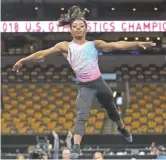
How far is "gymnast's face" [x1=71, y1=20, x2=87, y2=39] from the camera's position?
5.50 meters

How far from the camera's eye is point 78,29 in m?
5.50

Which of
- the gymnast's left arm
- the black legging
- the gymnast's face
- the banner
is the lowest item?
the black legging

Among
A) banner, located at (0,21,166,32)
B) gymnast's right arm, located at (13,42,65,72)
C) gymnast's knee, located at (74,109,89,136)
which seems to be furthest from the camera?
banner, located at (0,21,166,32)

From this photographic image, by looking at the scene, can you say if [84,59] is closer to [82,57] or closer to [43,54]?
[82,57]

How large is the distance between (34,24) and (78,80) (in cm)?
1099

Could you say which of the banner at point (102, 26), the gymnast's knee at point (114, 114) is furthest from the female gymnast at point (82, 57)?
the banner at point (102, 26)

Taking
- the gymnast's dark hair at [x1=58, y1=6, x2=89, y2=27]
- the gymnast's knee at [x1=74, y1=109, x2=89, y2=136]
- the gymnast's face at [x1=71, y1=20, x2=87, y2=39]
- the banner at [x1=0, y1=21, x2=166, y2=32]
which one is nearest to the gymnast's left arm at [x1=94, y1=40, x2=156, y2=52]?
the gymnast's face at [x1=71, y1=20, x2=87, y2=39]

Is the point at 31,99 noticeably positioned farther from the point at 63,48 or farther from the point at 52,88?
the point at 63,48

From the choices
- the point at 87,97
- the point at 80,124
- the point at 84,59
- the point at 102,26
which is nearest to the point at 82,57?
the point at 84,59

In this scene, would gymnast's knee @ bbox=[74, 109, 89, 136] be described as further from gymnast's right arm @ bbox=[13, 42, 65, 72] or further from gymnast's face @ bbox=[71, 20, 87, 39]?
gymnast's face @ bbox=[71, 20, 87, 39]

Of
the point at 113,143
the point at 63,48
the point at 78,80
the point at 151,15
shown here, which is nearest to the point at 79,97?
the point at 78,80

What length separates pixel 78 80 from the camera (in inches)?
221

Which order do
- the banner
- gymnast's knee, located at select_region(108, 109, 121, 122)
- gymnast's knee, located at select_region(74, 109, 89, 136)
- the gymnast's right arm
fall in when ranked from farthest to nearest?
1. the banner
2. gymnast's knee, located at select_region(108, 109, 121, 122)
3. the gymnast's right arm
4. gymnast's knee, located at select_region(74, 109, 89, 136)

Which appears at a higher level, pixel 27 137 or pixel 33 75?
pixel 33 75
